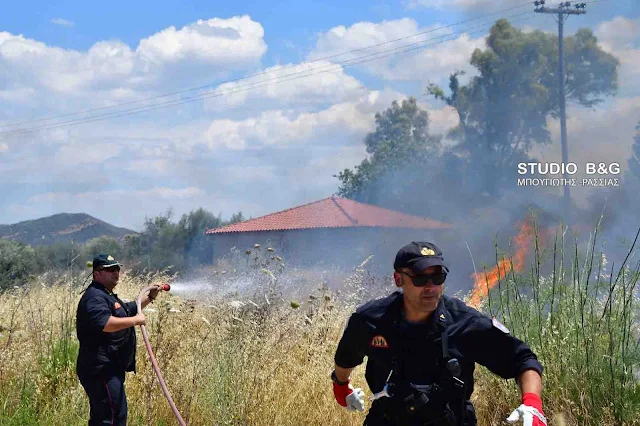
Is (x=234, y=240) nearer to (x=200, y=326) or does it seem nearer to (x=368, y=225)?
(x=368, y=225)

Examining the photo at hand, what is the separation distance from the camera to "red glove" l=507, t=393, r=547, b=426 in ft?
9.48

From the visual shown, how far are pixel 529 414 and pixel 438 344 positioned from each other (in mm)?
547

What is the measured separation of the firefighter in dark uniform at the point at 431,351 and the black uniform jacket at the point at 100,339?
315 centimetres

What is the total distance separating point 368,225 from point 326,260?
99.9 inches

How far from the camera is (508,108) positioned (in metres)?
32.1

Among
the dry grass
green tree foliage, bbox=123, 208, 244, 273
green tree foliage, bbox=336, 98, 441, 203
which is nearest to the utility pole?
green tree foliage, bbox=336, 98, 441, 203

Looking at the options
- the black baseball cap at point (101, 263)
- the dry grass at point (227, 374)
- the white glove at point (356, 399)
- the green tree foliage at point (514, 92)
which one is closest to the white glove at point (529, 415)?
the white glove at point (356, 399)

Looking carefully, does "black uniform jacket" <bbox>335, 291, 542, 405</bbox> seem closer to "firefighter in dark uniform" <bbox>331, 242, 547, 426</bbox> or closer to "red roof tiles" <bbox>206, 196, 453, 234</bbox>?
"firefighter in dark uniform" <bbox>331, 242, 547, 426</bbox>

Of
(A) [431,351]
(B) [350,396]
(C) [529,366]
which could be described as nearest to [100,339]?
(B) [350,396]

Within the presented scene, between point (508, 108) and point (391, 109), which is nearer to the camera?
point (508, 108)

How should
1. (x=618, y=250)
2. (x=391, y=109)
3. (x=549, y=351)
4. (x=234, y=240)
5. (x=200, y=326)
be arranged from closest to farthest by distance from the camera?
(x=549, y=351)
(x=200, y=326)
(x=618, y=250)
(x=234, y=240)
(x=391, y=109)

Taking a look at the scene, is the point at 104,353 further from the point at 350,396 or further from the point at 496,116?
the point at 496,116

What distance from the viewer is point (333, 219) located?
29.9m

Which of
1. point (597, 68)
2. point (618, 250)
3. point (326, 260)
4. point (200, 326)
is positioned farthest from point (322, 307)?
point (597, 68)
